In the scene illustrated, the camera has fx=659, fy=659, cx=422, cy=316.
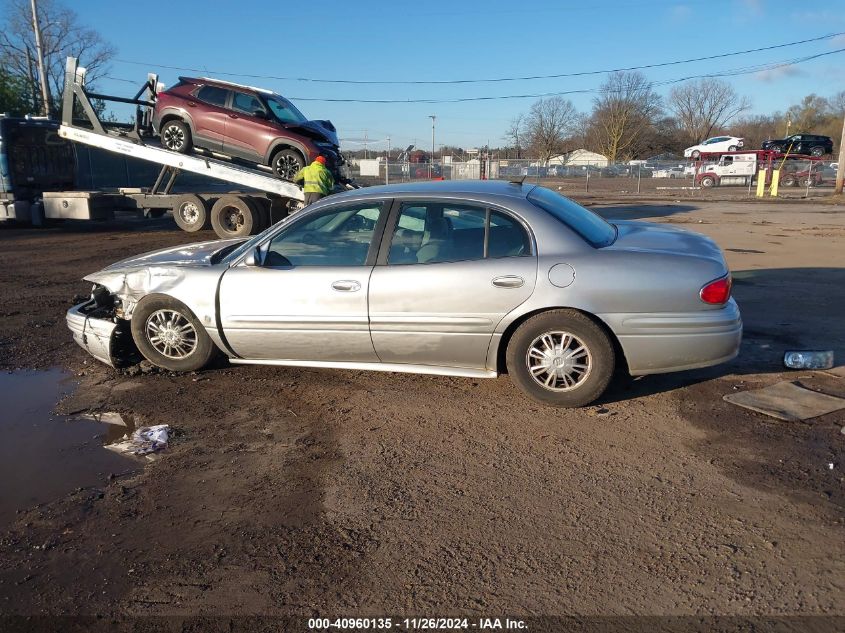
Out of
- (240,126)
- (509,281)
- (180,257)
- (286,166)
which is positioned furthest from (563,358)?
(240,126)

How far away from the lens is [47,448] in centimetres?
417

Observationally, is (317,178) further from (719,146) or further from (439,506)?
(719,146)

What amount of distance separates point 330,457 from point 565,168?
49725mm

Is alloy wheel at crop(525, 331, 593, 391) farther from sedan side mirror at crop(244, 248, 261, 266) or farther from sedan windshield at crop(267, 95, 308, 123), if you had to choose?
sedan windshield at crop(267, 95, 308, 123)

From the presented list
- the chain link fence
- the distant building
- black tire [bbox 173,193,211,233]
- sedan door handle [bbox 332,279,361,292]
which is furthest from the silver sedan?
the distant building

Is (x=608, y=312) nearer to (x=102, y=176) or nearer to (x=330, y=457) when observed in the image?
(x=330, y=457)

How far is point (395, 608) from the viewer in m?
2.67

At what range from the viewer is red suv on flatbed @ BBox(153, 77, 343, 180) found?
13.4 m

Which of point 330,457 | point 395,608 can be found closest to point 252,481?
point 330,457

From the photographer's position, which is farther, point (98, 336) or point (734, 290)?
point (734, 290)

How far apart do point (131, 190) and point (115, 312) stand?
1148cm

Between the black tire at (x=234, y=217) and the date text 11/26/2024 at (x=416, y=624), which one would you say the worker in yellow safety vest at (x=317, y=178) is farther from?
the date text 11/26/2024 at (x=416, y=624)

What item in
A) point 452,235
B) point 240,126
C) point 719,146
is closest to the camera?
point 452,235

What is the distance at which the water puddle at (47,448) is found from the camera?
368cm
